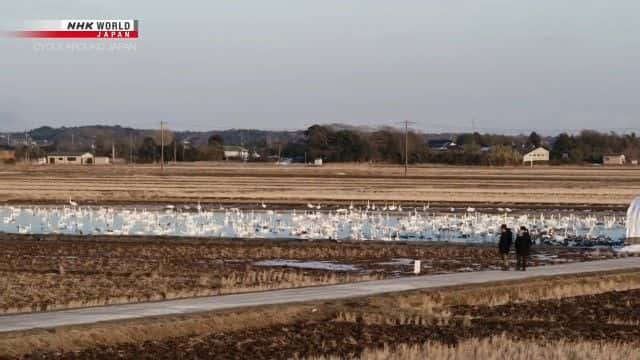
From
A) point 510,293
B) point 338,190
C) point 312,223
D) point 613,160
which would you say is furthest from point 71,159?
point 510,293

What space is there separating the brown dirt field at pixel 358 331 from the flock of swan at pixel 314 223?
18406mm

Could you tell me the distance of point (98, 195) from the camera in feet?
251

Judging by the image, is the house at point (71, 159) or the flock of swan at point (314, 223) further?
the house at point (71, 159)

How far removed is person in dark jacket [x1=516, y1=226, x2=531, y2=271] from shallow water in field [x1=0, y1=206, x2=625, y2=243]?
1298cm

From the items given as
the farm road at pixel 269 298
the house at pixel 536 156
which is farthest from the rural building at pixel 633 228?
the house at pixel 536 156

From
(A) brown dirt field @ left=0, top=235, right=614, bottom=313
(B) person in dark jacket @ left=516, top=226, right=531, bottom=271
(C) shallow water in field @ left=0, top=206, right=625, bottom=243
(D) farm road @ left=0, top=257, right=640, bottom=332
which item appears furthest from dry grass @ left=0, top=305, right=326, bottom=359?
(C) shallow water in field @ left=0, top=206, right=625, bottom=243

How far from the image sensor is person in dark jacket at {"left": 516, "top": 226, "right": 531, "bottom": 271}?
29609 millimetres

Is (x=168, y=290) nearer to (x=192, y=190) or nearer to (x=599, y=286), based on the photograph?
(x=599, y=286)

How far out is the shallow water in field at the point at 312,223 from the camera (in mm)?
46469

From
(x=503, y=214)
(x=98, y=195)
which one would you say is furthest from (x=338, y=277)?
(x=98, y=195)

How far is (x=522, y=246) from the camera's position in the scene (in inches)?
1177

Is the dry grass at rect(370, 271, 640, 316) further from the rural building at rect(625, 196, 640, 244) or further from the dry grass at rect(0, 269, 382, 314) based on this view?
the rural building at rect(625, 196, 640, 244)

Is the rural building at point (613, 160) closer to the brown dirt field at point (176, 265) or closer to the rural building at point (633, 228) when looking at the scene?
the rural building at point (633, 228)

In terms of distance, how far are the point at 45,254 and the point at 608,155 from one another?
6162 inches
